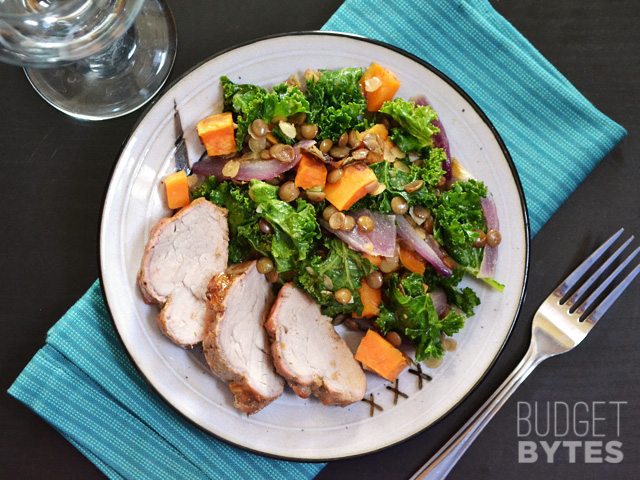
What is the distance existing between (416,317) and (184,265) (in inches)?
39.7

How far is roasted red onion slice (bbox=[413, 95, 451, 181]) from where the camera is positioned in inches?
112

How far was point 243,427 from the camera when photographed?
2.85m

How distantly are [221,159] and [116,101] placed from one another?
0.68 meters

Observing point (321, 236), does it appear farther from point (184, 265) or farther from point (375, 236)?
point (184, 265)

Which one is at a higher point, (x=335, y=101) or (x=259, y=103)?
(x=335, y=101)

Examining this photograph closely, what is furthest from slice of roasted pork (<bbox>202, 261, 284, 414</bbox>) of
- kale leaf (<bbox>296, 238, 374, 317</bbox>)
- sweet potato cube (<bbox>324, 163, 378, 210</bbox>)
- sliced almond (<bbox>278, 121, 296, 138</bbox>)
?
sliced almond (<bbox>278, 121, 296, 138</bbox>)

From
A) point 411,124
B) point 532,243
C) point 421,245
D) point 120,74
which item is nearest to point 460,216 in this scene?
point 421,245

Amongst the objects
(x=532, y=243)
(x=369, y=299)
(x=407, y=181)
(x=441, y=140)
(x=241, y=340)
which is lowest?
(x=241, y=340)

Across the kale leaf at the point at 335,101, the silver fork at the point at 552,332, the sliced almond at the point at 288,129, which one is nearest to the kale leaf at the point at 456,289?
the silver fork at the point at 552,332

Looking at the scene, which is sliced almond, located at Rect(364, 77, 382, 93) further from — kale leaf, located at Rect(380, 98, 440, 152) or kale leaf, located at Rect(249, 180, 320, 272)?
kale leaf, located at Rect(249, 180, 320, 272)

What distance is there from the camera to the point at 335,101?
9.01 feet

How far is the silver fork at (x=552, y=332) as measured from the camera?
3.04 metres

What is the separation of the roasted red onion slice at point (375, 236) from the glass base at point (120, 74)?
3.70 ft

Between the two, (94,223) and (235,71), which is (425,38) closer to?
(235,71)
